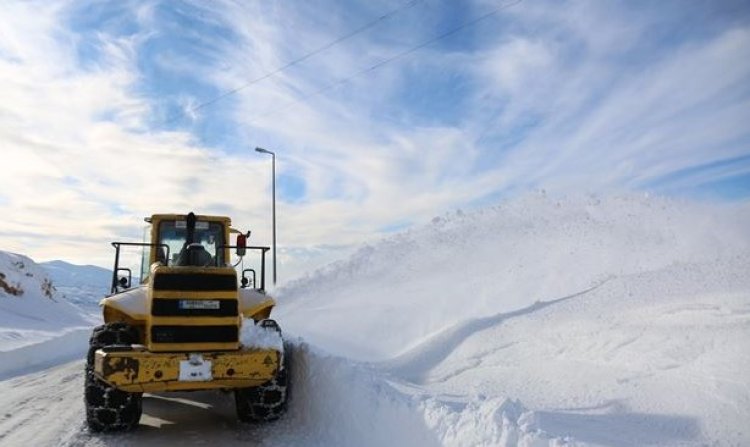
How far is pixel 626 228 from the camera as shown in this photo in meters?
14.7

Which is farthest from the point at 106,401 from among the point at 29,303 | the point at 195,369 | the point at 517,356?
the point at 29,303

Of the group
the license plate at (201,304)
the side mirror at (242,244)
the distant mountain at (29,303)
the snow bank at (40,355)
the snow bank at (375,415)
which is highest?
the distant mountain at (29,303)

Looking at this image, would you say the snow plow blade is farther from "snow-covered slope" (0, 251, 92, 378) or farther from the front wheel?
"snow-covered slope" (0, 251, 92, 378)

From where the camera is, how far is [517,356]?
923cm

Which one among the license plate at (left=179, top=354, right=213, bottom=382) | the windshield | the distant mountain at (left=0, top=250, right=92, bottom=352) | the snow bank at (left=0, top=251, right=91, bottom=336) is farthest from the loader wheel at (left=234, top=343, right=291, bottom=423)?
the snow bank at (left=0, top=251, right=91, bottom=336)

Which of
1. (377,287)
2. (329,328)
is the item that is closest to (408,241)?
(377,287)

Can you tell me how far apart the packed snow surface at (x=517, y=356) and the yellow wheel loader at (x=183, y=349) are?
0.86 feet

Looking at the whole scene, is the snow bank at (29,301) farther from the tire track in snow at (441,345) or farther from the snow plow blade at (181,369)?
the snow plow blade at (181,369)

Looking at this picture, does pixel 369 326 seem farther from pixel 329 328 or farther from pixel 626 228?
pixel 626 228

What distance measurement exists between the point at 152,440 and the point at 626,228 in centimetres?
1205

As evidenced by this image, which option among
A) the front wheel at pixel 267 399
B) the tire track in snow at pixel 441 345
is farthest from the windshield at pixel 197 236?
the tire track in snow at pixel 441 345

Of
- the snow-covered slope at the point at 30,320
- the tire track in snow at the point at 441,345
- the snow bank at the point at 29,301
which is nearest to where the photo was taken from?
the tire track in snow at the point at 441,345

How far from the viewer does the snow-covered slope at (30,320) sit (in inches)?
650

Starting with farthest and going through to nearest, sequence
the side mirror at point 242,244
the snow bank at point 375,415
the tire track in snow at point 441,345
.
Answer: the tire track in snow at point 441,345, the side mirror at point 242,244, the snow bank at point 375,415
